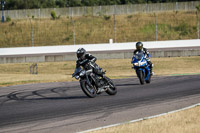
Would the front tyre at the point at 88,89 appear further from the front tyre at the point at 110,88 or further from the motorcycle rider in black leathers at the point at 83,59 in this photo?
the front tyre at the point at 110,88

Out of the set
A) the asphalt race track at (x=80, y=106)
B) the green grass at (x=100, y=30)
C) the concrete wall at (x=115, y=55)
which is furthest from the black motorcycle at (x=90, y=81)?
the green grass at (x=100, y=30)

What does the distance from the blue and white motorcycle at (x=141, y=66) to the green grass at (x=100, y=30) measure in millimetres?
28872

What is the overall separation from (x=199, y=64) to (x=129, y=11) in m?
33.5

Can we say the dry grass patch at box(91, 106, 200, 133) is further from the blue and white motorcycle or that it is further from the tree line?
the tree line

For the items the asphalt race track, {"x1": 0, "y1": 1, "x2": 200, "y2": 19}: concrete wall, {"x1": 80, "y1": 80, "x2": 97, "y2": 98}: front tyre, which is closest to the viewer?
the asphalt race track

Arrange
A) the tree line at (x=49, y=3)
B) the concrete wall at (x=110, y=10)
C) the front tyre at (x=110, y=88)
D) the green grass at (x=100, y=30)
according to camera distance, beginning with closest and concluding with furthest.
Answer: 1. the front tyre at (x=110, y=88)
2. the green grass at (x=100, y=30)
3. the concrete wall at (x=110, y=10)
4. the tree line at (x=49, y=3)

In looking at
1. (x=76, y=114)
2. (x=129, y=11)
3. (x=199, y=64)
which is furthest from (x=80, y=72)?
(x=129, y=11)

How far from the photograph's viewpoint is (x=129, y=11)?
195 feet

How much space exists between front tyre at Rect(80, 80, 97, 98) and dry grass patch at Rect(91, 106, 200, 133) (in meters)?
3.46

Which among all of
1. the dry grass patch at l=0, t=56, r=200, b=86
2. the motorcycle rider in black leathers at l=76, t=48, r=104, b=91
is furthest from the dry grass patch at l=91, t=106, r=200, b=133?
the dry grass patch at l=0, t=56, r=200, b=86

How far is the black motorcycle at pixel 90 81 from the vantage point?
10922mm

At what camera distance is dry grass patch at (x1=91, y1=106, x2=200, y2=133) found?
6586mm

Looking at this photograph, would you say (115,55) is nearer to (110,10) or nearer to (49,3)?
(110,10)

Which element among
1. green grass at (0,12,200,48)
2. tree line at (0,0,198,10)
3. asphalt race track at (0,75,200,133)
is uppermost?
tree line at (0,0,198,10)
